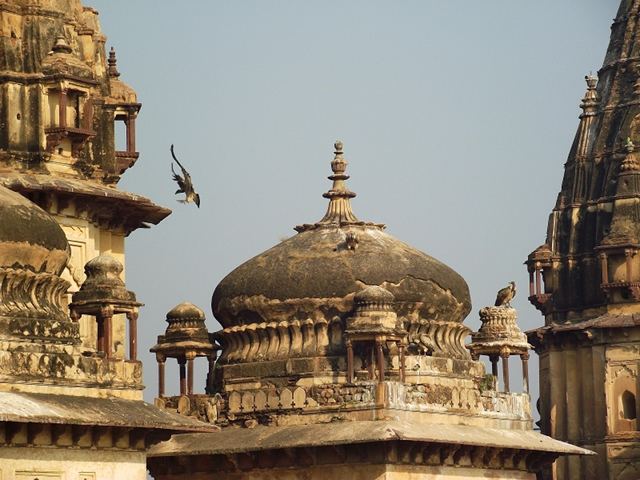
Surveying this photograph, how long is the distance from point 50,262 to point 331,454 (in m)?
8.60

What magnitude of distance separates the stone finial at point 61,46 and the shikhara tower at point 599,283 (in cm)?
2286

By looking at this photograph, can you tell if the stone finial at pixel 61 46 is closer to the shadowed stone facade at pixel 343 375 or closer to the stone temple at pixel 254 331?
the stone temple at pixel 254 331

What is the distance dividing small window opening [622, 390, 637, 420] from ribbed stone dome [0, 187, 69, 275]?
27.6 metres

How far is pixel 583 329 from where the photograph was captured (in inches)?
2589

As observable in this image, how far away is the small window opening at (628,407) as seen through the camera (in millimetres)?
64938

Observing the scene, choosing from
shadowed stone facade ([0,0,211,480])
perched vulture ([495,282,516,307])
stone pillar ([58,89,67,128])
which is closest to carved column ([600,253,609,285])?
perched vulture ([495,282,516,307])

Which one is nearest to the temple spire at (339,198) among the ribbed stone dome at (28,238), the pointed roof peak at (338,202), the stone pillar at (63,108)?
the pointed roof peak at (338,202)

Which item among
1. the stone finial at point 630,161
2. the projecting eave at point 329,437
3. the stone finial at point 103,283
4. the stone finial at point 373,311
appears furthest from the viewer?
the stone finial at point 630,161

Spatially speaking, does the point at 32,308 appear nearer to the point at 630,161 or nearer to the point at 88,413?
the point at 88,413

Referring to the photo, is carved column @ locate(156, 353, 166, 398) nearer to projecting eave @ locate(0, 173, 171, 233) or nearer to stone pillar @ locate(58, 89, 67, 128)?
projecting eave @ locate(0, 173, 171, 233)

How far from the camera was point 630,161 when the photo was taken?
6738 centimetres

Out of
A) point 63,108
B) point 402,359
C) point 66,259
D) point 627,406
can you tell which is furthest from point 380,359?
point 627,406

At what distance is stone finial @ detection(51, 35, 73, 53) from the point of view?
151ft

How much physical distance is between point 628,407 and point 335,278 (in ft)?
61.0
